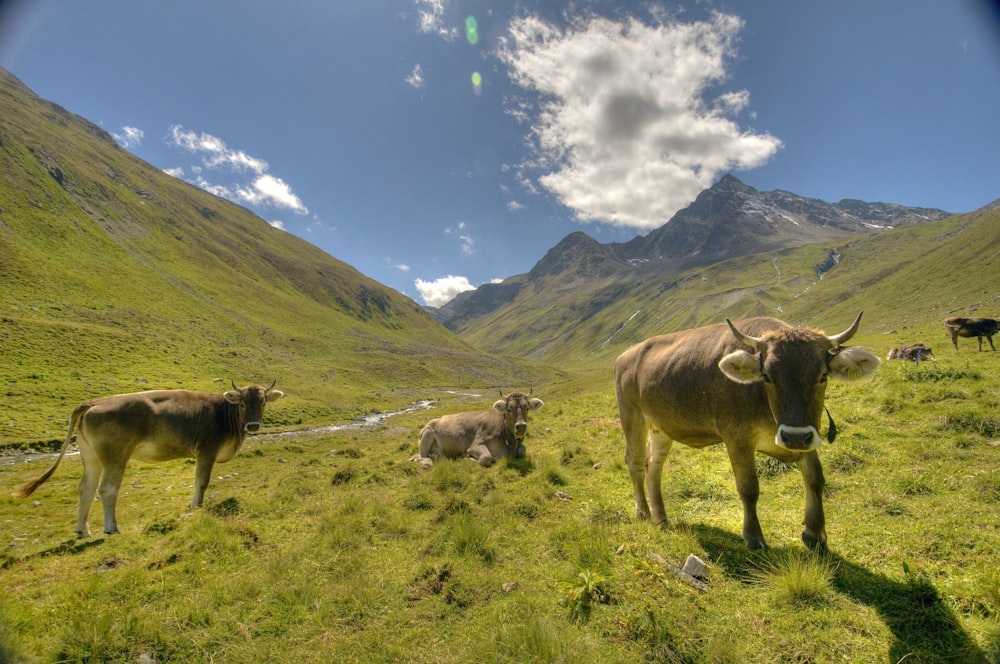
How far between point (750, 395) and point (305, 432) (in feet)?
106

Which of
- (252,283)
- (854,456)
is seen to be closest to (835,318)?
(854,456)

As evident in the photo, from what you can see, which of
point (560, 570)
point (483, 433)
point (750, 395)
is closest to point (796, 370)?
point (750, 395)

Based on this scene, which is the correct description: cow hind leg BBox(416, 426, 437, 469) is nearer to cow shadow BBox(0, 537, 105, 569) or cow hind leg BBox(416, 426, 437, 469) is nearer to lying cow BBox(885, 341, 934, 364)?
cow shadow BBox(0, 537, 105, 569)

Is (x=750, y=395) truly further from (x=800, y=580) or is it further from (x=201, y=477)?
(x=201, y=477)

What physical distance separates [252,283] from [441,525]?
446 ft

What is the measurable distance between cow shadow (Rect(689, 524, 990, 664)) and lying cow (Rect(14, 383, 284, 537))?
38.4 ft

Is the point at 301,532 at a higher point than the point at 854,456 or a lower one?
lower

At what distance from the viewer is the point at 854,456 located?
7.71 m

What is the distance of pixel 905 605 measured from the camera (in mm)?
3957

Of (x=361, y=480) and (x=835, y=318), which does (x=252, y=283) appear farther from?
(x=835, y=318)

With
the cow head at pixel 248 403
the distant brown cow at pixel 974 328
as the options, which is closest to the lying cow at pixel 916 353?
the distant brown cow at pixel 974 328

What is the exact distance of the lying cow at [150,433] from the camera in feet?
28.8

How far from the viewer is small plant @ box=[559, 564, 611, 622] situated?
4528 millimetres

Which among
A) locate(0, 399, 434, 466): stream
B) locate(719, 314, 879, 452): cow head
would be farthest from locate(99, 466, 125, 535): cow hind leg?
locate(0, 399, 434, 466): stream
